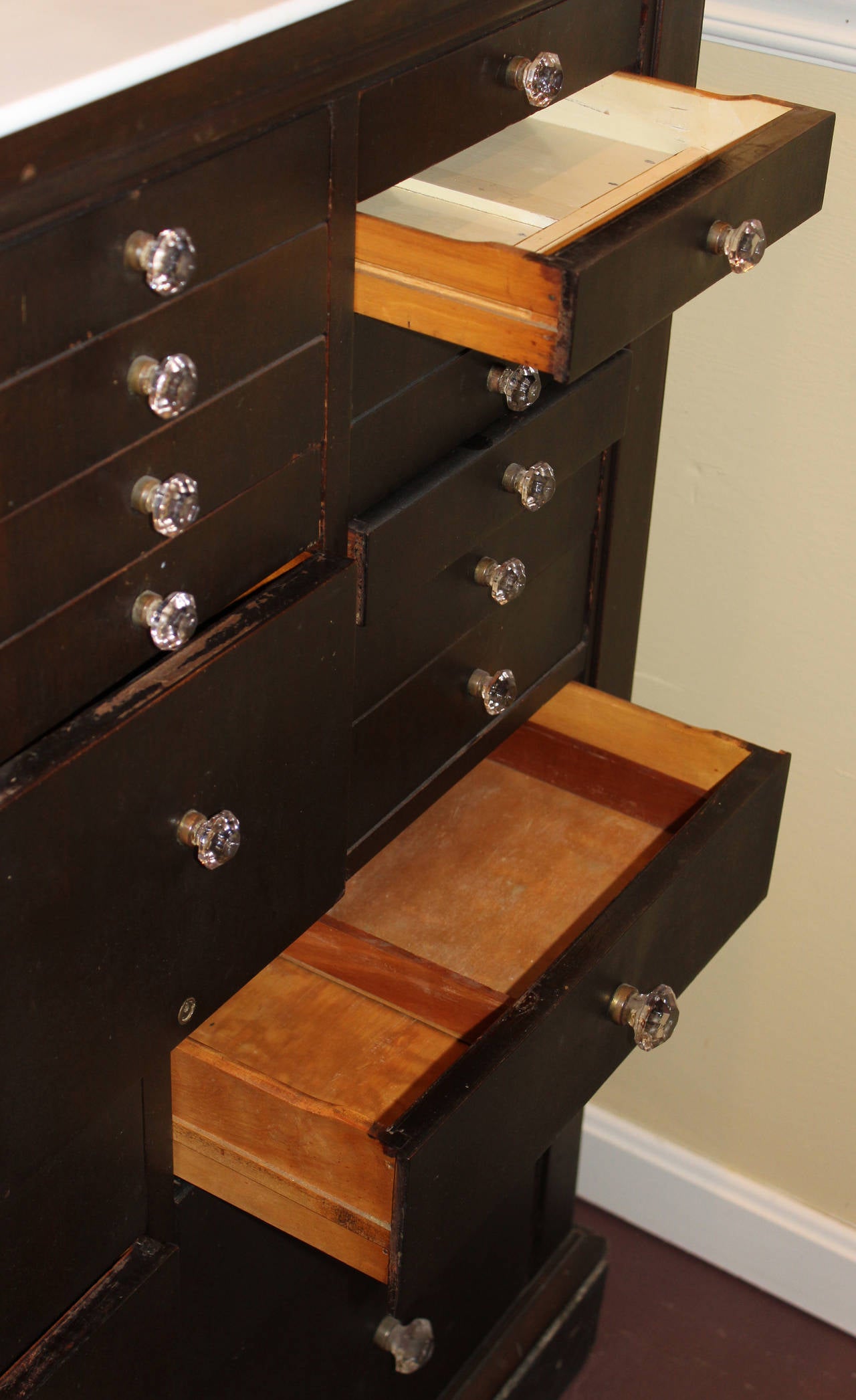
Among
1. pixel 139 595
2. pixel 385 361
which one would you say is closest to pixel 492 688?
pixel 385 361

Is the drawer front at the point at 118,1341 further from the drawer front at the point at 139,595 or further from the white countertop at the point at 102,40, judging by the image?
the white countertop at the point at 102,40

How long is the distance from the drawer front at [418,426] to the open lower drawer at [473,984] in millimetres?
298

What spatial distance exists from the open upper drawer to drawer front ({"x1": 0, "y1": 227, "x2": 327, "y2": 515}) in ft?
0.20

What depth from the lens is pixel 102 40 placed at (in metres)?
0.66

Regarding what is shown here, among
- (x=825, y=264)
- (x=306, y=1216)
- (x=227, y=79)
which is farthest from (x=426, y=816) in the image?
(x=227, y=79)

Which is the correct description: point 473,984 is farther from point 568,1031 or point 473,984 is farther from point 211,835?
point 211,835

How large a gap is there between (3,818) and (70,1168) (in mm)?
287

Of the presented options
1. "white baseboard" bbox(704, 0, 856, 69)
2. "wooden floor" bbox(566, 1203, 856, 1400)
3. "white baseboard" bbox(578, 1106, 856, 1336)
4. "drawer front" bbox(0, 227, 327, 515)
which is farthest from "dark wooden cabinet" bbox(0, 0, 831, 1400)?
"white baseboard" bbox(578, 1106, 856, 1336)

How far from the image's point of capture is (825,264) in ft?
4.06

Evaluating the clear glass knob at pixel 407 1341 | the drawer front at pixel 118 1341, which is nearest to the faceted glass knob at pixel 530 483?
the drawer front at pixel 118 1341

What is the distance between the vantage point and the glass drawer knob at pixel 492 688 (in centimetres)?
110

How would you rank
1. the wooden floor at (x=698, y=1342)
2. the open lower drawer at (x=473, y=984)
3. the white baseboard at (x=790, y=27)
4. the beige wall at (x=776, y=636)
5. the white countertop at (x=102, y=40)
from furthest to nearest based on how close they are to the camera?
the wooden floor at (x=698, y=1342) → the beige wall at (x=776, y=636) → the white baseboard at (x=790, y=27) → the open lower drawer at (x=473, y=984) → the white countertop at (x=102, y=40)

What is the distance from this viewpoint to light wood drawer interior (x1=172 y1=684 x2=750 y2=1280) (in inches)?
36.8

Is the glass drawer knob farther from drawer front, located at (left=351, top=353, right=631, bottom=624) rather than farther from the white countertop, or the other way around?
the white countertop
